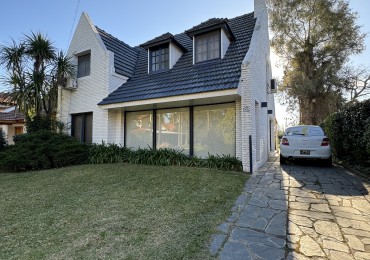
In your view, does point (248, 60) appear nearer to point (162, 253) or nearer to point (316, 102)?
point (162, 253)

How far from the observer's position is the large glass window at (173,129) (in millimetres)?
9094

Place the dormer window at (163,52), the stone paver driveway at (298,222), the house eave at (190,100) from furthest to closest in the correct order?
the dormer window at (163,52)
the house eave at (190,100)
the stone paver driveway at (298,222)

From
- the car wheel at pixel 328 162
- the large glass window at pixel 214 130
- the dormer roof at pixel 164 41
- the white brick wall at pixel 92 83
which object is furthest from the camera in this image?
the white brick wall at pixel 92 83

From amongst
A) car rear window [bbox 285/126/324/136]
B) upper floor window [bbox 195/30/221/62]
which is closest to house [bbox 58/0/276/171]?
upper floor window [bbox 195/30/221/62]

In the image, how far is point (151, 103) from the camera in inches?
340

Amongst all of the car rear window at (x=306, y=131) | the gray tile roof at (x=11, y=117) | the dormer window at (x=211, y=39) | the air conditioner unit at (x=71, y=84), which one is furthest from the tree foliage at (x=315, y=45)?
the gray tile roof at (x=11, y=117)

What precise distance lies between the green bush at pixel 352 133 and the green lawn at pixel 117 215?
4.22 m

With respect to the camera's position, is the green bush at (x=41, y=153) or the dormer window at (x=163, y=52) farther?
the dormer window at (x=163, y=52)

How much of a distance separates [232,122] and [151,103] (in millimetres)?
3349

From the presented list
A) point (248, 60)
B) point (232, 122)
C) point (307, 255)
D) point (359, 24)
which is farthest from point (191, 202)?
point (359, 24)

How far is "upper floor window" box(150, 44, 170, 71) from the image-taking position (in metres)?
10.6

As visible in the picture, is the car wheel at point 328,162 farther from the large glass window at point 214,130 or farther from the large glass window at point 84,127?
the large glass window at point 84,127

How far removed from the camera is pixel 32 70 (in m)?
10.1

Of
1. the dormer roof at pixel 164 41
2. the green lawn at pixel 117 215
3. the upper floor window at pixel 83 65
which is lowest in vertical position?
the green lawn at pixel 117 215
